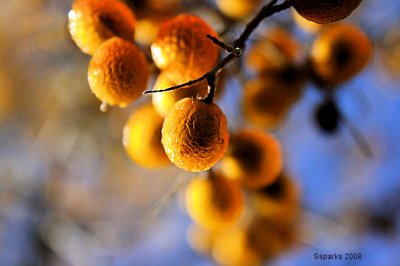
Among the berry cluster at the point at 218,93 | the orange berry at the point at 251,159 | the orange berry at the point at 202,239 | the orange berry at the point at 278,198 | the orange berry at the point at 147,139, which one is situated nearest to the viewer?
the berry cluster at the point at 218,93

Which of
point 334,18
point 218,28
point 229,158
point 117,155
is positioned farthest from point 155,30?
point 117,155

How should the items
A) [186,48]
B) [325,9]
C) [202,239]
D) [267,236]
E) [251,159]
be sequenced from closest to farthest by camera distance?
[325,9]
[186,48]
[251,159]
[267,236]
[202,239]

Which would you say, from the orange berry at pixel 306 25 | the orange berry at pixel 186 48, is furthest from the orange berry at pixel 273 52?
the orange berry at pixel 186 48

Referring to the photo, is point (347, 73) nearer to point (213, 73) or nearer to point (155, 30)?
point (155, 30)

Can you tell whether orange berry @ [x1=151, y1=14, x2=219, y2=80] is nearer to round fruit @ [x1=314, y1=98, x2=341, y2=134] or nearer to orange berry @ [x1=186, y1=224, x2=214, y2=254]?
round fruit @ [x1=314, y1=98, x2=341, y2=134]

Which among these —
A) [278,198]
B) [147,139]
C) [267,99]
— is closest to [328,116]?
[267,99]

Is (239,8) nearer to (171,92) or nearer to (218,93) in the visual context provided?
(218,93)

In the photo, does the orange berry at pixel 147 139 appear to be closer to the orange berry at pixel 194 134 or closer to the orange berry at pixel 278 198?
the orange berry at pixel 194 134
